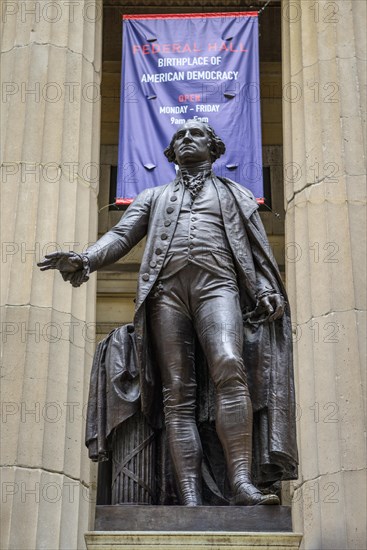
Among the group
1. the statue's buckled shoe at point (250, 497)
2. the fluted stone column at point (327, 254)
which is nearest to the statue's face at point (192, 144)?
the statue's buckled shoe at point (250, 497)

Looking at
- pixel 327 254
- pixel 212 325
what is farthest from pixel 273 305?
pixel 327 254

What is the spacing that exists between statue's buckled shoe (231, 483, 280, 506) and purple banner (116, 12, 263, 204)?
8207 mm

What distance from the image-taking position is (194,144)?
351 inches

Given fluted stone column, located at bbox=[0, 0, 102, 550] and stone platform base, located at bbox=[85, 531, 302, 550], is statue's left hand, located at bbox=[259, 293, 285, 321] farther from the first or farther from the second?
fluted stone column, located at bbox=[0, 0, 102, 550]

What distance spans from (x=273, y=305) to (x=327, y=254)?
664cm

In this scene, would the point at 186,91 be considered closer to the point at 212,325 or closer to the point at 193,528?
the point at 212,325

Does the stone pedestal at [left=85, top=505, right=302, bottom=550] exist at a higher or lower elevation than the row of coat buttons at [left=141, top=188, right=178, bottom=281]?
lower

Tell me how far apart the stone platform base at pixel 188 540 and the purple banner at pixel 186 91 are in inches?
337

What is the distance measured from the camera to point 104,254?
8.49 m

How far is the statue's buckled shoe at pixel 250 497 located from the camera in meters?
7.36

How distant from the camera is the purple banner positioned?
15.8 m

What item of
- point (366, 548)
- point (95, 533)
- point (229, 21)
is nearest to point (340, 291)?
point (366, 548)

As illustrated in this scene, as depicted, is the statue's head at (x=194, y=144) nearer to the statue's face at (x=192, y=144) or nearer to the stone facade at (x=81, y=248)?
the statue's face at (x=192, y=144)

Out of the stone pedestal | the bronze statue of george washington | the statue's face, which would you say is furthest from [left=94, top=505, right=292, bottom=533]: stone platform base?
the statue's face
